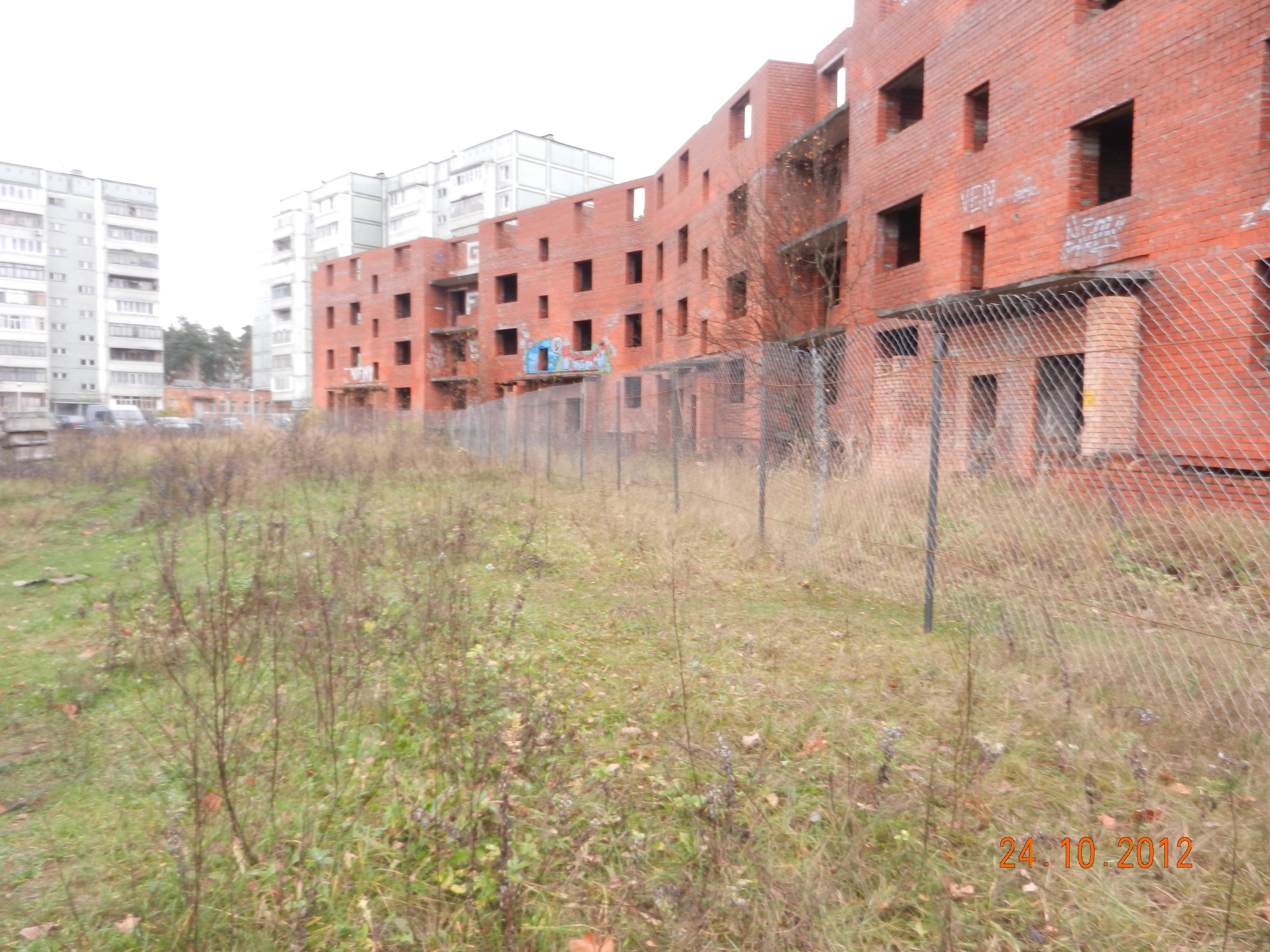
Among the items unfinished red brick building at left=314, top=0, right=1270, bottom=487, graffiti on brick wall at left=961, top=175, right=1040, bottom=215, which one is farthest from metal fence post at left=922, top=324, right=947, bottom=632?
graffiti on brick wall at left=961, top=175, right=1040, bottom=215

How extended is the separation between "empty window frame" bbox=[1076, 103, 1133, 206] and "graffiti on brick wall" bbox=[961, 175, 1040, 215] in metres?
0.77

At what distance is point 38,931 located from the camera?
235 centimetres

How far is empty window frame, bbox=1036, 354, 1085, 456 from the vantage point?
4359 mm

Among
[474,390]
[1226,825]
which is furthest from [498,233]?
[1226,825]

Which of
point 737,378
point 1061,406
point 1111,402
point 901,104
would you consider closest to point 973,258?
point 901,104

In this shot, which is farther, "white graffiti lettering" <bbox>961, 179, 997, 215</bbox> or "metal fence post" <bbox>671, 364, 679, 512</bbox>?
"white graffiti lettering" <bbox>961, 179, 997, 215</bbox>

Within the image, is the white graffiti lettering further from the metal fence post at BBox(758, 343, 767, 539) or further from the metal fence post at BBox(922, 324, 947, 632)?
the metal fence post at BBox(922, 324, 947, 632)

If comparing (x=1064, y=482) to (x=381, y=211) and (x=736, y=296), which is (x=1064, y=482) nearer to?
(x=736, y=296)

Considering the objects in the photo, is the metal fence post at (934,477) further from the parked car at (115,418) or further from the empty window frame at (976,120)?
the parked car at (115,418)

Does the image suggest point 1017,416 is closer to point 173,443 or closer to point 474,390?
point 173,443

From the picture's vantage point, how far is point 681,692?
4.29 metres

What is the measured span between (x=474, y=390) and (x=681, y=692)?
39078 mm

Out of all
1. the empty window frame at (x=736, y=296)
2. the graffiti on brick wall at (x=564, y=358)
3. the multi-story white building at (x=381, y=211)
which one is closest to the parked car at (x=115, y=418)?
the graffiti on brick wall at (x=564, y=358)

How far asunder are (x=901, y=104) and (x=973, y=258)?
5.36 m
